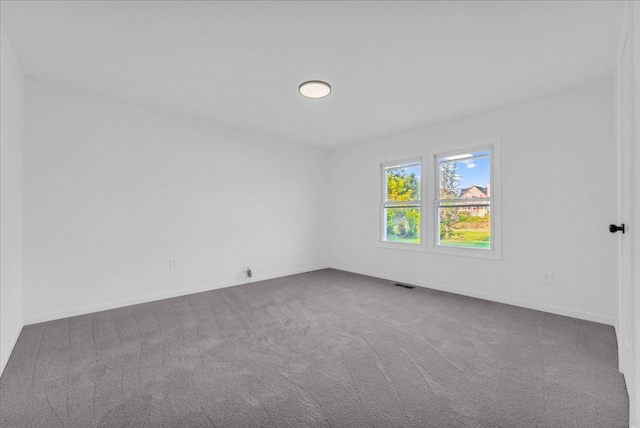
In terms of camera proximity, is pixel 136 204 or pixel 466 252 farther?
pixel 466 252

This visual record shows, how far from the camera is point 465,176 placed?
Result: 13.3 feet

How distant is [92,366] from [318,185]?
14.1 ft

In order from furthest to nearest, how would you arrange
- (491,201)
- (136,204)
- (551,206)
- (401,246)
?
(401,246), (491,201), (136,204), (551,206)

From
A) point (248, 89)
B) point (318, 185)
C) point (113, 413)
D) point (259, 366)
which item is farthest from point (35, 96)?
point (318, 185)

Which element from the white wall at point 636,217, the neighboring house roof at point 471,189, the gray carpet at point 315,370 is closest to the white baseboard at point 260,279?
the gray carpet at point 315,370

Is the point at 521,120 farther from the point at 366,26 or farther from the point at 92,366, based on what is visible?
the point at 92,366

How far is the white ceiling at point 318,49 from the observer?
1975mm

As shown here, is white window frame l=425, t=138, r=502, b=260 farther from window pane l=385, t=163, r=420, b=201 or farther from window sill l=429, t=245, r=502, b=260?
window pane l=385, t=163, r=420, b=201

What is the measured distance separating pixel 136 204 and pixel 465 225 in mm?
4317

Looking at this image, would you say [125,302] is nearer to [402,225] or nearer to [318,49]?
[318,49]

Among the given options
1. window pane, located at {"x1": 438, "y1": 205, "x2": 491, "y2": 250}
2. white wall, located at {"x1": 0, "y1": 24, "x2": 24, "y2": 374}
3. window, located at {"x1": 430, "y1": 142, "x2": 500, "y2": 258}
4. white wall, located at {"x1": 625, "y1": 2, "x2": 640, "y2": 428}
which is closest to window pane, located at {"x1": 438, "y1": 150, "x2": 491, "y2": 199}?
window, located at {"x1": 430, "y1": 142, "x2": 500, "y2": 258}

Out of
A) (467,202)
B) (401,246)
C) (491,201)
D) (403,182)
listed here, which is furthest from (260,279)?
(491,201)

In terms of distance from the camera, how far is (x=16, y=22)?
2086 mm

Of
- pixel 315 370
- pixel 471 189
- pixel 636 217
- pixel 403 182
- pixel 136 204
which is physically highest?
pixel 403 182
